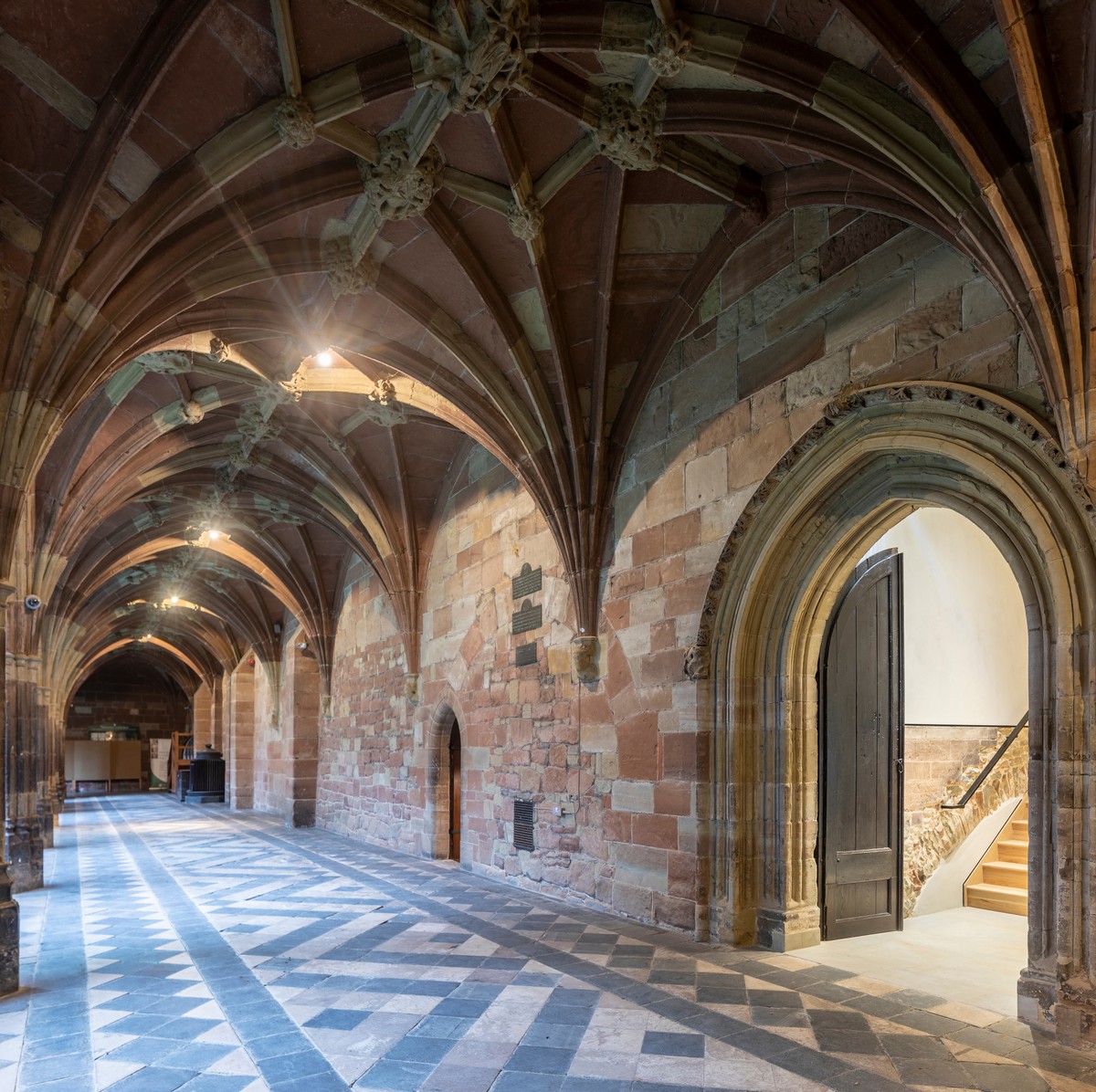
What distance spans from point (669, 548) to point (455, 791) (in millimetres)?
5405

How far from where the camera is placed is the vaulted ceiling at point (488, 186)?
3.52 meters

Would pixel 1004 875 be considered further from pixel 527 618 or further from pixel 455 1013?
pixel 455 1013

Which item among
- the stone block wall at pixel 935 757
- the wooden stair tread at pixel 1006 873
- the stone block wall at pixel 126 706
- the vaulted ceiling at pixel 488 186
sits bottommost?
the stone block wall at pixel 126 706

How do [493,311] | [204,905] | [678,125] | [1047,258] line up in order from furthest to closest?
[204,905] → [493,311] → [678,125] → [1047,258]

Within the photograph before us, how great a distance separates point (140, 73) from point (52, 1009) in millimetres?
4329

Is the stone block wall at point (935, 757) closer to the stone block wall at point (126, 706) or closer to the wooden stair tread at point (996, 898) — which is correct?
the wooden stair tread at point (996, 898)

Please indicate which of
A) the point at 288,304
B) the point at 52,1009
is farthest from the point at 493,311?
the point at 52,1009

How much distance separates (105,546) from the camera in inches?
510

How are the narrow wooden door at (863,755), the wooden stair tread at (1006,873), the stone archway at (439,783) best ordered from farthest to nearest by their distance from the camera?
the stone archway at (439,783)
the wooden stair tread at (1006,873)
the narrow wooden door at (863,755)

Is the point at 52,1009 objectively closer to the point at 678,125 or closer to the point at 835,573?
the point at 835,573

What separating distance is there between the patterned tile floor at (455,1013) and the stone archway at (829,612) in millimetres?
441

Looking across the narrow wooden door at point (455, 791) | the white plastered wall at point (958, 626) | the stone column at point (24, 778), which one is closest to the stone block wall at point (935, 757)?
the white plastered wall at point (958, 626)

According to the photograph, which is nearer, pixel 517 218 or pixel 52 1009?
pixel 52 1009

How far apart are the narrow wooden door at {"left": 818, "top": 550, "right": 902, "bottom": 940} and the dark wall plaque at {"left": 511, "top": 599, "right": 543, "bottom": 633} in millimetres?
2779
